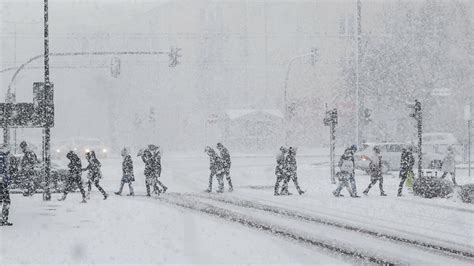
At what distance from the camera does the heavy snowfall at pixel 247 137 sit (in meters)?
12.8

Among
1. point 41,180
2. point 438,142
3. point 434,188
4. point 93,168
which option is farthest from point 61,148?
point 434,188

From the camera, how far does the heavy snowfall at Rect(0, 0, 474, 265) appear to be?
12.8m

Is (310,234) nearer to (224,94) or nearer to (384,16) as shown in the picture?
(384,16)

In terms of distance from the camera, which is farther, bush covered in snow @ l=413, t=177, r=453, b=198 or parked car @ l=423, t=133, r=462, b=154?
parked car @ l=423, t=133, r=462, b=154

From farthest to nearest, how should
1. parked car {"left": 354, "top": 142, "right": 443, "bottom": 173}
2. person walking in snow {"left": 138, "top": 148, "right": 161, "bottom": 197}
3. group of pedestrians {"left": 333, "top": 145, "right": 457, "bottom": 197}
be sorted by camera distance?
parked car {"left": 354, "top": 142, "right": 443, "bottom": 173} < person walking in snow {"left": 138, "top": 148, "right": 161, "bottom": 197} < group of pedestrians {"left": 333, "top": 145, "right": 457, "bottom": 197}

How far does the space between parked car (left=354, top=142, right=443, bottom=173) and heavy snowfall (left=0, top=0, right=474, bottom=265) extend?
0.34 feet

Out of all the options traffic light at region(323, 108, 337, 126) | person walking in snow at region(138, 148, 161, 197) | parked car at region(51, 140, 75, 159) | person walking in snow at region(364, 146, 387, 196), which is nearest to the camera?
person walking in snow at region(138, 148, 161, 197)

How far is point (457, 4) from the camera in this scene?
60781 mm

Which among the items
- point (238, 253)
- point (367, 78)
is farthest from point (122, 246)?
point (367, 78)

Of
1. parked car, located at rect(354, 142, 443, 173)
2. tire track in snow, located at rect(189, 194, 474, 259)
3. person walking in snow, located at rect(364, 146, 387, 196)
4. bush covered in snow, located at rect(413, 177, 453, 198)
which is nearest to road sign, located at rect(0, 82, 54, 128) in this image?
tire track in snow, located at rect(189, 194, 474, 259)

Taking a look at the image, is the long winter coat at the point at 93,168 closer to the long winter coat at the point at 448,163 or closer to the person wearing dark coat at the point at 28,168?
the person wearing dark coat at the point at 28,168

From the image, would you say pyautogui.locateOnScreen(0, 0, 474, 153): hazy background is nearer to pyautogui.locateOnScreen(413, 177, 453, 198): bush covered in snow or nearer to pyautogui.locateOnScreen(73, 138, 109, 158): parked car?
pyautogui.locateOnScreen(73, 138, 109, 158): parked car

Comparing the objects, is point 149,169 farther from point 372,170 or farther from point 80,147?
point 80,147

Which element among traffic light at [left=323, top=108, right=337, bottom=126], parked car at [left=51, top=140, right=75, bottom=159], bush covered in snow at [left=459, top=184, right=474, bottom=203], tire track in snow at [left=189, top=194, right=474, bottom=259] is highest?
traffic light at [left=323, top=108, right=337, bottom=126]
